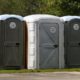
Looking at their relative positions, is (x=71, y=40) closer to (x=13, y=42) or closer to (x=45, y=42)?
(x=45, y=42)

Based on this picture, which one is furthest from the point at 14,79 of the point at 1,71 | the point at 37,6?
the point at 37,6

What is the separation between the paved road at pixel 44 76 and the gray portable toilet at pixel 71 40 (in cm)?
165

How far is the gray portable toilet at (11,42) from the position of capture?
17.1m

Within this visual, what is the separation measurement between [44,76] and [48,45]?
7.81 ft

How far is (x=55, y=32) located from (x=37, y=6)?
22331 millimetres

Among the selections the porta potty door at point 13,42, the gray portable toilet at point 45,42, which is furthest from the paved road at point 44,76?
the porta potty door at point 13,42

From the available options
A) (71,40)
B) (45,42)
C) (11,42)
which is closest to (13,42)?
(11,42)

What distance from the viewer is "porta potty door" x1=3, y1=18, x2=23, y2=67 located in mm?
17156

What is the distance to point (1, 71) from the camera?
16547 mm

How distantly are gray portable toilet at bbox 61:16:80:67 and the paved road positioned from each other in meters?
1.65

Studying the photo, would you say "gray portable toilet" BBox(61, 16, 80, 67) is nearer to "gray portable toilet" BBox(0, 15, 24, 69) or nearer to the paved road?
the paved road

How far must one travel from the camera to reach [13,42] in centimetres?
1723

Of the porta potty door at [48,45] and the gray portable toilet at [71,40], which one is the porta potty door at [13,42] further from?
the gray portable toilet at [71,40]

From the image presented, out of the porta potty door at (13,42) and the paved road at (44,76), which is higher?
the porta potty door at (13,42)
